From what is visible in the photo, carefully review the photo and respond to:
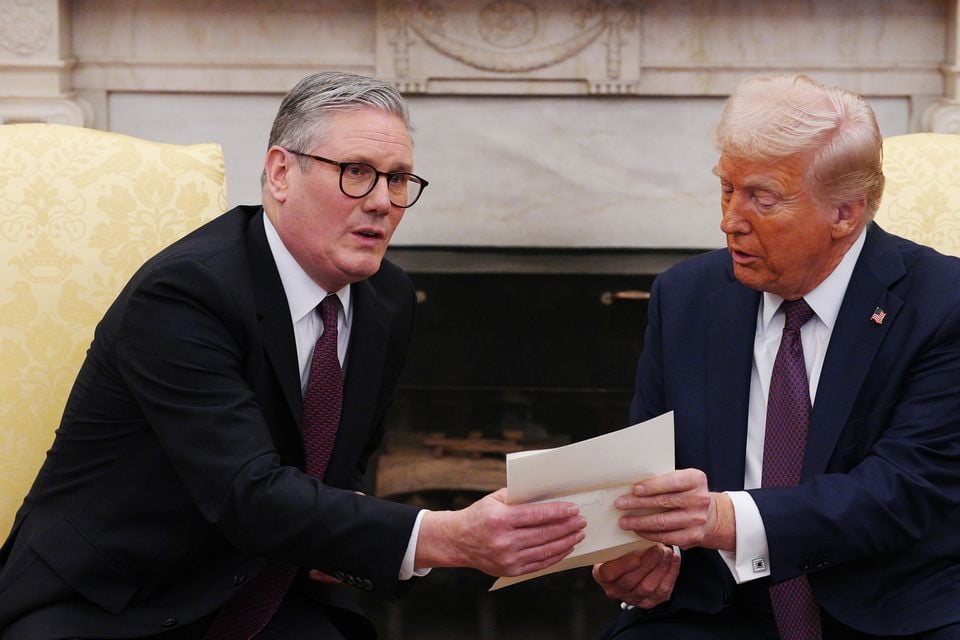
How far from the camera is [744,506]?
1867 millimetres

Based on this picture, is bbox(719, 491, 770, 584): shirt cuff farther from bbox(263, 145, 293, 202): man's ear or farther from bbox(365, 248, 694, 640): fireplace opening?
bbox(365, 248, 694, 640): fireplace opening

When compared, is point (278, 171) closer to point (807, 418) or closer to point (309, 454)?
point (309, 454)

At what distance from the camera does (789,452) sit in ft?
6.40

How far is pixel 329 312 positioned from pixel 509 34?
1.97 metres

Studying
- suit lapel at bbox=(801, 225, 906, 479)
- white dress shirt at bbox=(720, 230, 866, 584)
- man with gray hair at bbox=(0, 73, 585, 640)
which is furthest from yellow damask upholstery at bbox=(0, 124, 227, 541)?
suit lapel at bbox=(801, 225, 906, 479)

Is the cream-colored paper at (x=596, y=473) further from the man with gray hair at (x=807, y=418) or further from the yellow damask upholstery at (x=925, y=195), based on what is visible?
the yellow damask upholstery at (x=925, y=195)

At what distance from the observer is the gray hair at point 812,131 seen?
1878mm

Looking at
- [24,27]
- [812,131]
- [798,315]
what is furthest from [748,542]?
[24,27]

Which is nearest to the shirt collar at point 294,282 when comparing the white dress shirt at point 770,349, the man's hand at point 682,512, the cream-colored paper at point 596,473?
the cream-colored paper at point 596,473

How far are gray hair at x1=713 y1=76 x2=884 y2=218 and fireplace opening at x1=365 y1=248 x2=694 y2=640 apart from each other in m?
1.67

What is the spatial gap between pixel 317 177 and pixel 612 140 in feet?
6.62

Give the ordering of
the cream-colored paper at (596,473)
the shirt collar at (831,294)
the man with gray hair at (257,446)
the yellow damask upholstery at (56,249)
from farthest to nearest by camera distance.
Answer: the yellow damask upholstery at (56,249)
the shirt collar at (831,294)
the man with gray hair at (257,446)
the cream-colored paper at (596,473)

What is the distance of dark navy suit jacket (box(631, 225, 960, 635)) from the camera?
1851mm

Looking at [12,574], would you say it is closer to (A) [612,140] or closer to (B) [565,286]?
(B) [565,286]
